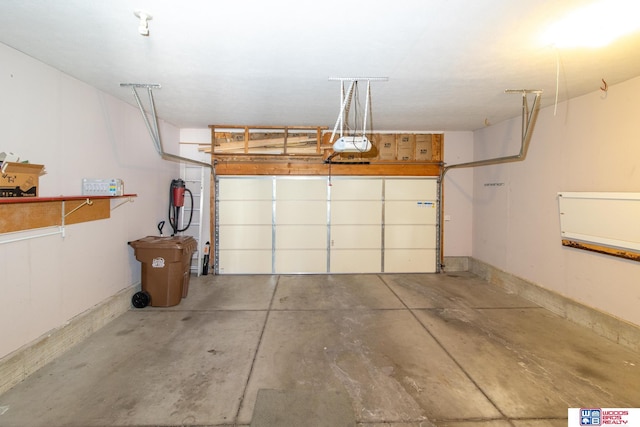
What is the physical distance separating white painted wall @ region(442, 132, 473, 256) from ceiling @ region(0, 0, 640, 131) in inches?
76.2

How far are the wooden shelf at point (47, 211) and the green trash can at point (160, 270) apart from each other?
0.66 m

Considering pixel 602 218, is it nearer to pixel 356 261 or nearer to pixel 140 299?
pixel 356 261

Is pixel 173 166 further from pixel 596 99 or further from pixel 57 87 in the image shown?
pixel 596 99

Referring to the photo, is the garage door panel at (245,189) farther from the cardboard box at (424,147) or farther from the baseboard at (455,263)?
the baseboard at (455,263)

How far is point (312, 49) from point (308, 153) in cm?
306

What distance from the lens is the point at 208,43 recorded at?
7.55 feet

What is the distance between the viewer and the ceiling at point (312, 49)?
1.87 metres

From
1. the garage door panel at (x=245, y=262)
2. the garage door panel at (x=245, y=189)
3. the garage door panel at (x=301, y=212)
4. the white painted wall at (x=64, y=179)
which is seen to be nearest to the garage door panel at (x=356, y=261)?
the garage door panel at (x=301, y=212)

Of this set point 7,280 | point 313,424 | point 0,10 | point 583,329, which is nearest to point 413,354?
point 313,424

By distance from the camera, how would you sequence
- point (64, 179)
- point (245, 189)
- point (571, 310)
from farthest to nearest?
point (245, 189)
point (571, 310)
point (64, 179)

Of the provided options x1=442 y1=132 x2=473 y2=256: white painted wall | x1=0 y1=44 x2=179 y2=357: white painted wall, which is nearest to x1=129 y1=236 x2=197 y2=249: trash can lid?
x1=0 y1=44 x2=179 y2=357: white painted wall

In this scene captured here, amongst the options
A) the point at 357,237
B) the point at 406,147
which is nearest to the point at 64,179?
the point at 357,237

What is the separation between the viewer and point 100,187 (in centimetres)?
315

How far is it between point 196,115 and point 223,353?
362cm
